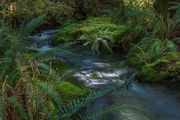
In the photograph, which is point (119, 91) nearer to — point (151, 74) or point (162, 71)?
point (151, 74)

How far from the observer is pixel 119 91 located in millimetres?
6070

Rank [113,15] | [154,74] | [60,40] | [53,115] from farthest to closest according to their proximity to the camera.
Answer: [113,15], [60,40], [154,74], [53,115]

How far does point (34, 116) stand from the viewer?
3820 mm

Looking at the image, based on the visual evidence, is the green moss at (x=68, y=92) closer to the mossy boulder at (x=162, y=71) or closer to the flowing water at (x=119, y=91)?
the flowing water at (x=119, y=91)

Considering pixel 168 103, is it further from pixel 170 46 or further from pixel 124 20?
pixel 124 20

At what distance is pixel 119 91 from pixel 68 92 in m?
1.06

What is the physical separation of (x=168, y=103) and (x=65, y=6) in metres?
8.11

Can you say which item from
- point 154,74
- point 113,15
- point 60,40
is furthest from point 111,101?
point 113,15

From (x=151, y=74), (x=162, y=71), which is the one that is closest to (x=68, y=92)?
(x=151, y=74)

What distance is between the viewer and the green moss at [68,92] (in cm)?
520

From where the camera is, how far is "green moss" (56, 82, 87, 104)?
520cm

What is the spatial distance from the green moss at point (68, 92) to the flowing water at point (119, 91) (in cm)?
26

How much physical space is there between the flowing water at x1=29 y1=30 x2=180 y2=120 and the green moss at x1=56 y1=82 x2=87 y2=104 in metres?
0.26

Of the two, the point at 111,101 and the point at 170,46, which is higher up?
the point at 170,46
